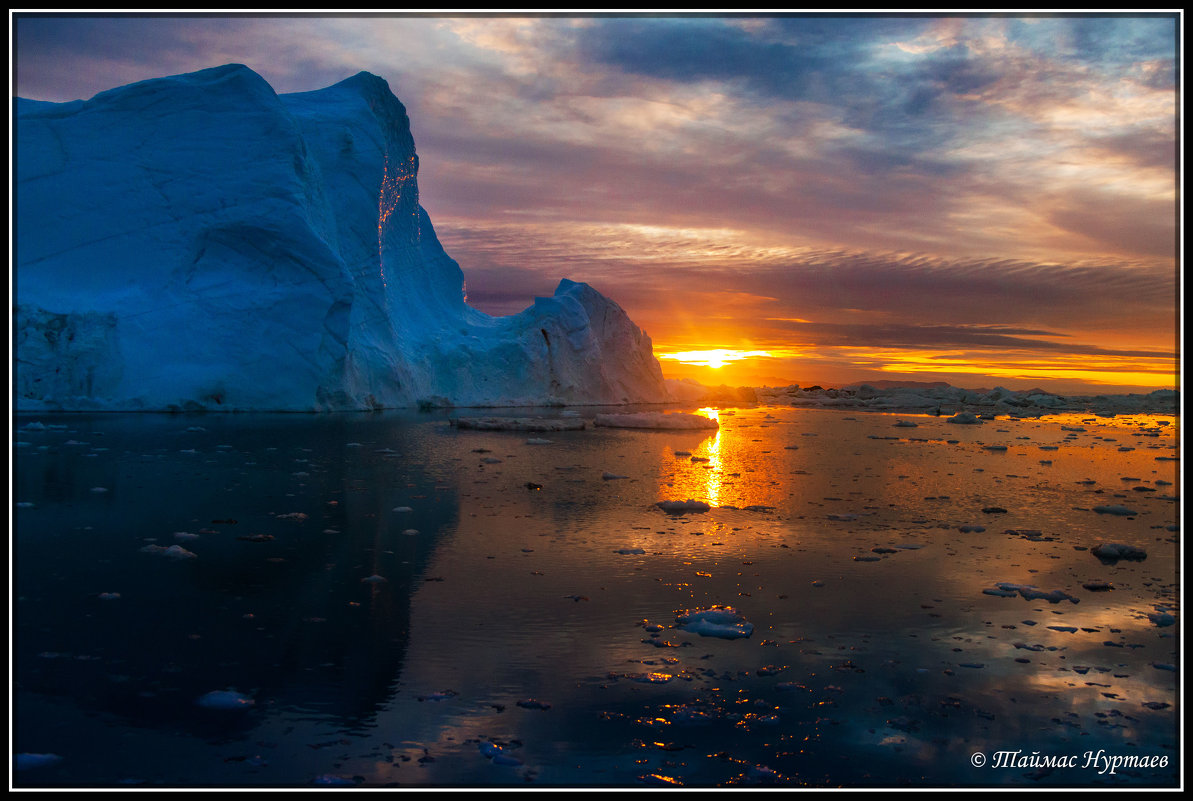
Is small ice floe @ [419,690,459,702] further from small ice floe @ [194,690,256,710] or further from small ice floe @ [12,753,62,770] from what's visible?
small ice floe @ [12,753,62,770]

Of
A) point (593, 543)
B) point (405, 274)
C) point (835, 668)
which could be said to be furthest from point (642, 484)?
point (405, 274)

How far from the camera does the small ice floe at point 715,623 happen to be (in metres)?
3.65

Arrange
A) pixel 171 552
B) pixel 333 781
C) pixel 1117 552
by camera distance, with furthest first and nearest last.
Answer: pixel 1117 552 < pixel 171 552 < pixel 333 781

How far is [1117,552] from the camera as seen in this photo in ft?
18.1

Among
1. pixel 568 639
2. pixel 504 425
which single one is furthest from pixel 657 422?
pixel 568 639

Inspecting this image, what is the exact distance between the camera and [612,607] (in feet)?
13.1

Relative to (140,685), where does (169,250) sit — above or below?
above

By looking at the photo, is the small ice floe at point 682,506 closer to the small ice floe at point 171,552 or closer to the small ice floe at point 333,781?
the small ice floe at point 171,552

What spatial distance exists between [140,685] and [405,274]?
1015 inches

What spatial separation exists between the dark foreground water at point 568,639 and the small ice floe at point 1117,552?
0.19 metres

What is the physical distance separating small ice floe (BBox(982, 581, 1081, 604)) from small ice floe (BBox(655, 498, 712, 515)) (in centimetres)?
287

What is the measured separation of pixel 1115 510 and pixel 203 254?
62.4ft

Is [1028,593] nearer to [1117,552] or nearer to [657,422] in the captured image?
[1117,552]

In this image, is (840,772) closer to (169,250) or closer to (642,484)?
(642,484)
